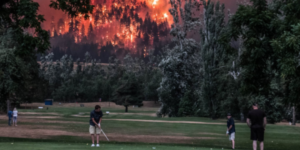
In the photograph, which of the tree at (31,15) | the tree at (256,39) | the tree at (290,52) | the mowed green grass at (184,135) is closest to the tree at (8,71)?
the mowed green grass at (184,135)

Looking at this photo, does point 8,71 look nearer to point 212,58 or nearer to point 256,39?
point 212,58

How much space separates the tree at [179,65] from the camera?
67750 mm

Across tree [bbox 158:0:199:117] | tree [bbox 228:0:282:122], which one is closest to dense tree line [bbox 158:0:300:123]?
tree [bbox 158:0:199:117]

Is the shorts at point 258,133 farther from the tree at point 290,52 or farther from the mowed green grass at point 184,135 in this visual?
the tree at point 290,52

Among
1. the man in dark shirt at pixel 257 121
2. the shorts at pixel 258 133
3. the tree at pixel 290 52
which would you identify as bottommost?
the shorts at pixel 258 133

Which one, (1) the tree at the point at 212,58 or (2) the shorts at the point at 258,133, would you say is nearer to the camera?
(2) the shorts at the point at 258,133

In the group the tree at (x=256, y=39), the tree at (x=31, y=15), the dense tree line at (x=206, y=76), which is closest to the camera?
the tree at (x=31, y=15)

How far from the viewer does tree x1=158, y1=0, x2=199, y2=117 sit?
67.8m

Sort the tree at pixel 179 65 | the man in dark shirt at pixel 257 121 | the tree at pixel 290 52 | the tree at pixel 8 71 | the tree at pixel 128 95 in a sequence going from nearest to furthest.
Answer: the man in dark shirt at pixel 257 121
the tree at pixel 290 52
the tree at pixel 8 71
the tree at pixel 179 65
the tree at pixel 128 95

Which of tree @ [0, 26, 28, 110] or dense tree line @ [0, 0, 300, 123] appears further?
tree @ [0, 26, 28, 110]

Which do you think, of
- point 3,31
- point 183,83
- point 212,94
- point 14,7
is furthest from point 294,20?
point 3,31

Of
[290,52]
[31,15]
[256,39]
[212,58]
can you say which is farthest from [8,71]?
[290,52]

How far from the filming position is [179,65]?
→ 223 feet

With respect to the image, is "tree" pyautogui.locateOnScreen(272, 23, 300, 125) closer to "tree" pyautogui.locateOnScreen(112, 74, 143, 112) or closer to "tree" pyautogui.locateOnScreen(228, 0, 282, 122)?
"tree" pyautogui.locateOnScreen(228, 0, 282, 122)
